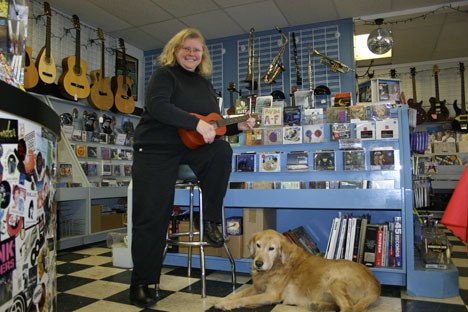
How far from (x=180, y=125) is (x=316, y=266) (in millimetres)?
969

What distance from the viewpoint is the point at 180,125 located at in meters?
1.68

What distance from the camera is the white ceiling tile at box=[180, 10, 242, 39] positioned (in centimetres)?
461

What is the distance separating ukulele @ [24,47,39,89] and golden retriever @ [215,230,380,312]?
296 centimetres

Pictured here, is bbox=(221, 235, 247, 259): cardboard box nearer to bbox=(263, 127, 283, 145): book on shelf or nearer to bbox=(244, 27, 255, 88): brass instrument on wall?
bbox=(263, 127, 283, 145): book on shelf

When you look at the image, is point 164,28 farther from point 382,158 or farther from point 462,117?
point 462,117

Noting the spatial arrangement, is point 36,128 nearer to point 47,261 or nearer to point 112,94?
point 47,261

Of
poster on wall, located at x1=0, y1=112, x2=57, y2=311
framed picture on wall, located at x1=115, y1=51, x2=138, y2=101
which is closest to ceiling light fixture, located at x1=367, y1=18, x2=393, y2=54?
framed picture on wall, located at x1=115, y1=51, x2=138, y2=101

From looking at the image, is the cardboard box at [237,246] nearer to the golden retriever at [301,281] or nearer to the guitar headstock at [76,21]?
the golden retriever at [301,281]

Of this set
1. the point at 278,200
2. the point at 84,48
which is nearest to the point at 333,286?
the point at 278,200

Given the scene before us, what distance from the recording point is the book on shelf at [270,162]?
249 centimetres

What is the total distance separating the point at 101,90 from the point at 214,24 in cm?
170

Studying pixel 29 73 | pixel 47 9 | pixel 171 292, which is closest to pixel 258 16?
pixel 47 9

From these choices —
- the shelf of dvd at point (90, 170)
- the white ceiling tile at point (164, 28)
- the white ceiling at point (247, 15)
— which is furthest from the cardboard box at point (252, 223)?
the white ceiling tile at point (164, 28)

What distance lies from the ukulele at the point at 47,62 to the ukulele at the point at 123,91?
0.92 metres
